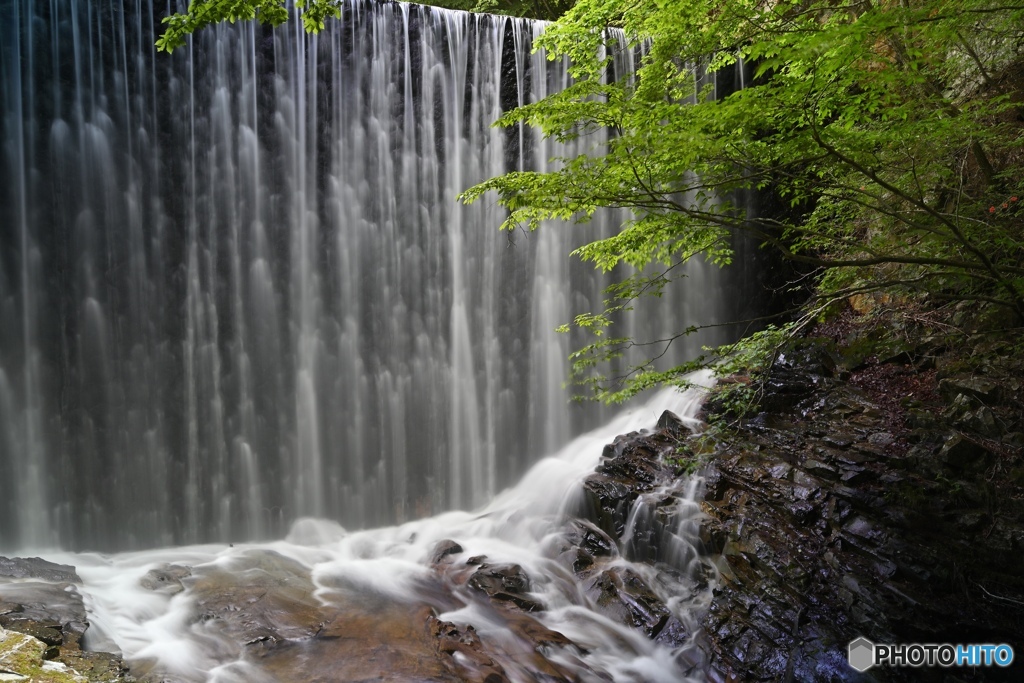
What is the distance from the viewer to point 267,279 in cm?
1058

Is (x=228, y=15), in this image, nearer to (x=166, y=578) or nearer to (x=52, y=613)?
(x=52, y=613)

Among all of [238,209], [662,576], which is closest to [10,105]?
[238,209]

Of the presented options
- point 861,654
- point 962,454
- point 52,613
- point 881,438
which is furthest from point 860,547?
point 52,613

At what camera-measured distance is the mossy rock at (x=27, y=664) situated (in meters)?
3.66

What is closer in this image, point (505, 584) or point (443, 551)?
point (505, 584)

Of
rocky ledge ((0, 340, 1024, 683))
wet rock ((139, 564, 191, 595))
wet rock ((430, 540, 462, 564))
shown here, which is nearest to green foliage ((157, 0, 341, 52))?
rocky ledge ((0, 340, 1024, 683))

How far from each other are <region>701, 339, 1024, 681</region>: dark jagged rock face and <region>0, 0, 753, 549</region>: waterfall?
5203 millimetres

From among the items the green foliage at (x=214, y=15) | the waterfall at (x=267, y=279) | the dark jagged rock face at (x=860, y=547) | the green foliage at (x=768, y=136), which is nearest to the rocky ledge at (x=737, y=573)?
the dark jagged rock face at (x=860, y=547)

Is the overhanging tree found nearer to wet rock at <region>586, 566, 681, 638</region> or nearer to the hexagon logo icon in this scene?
wet rock at <region>586, 566, 681, 638</region>

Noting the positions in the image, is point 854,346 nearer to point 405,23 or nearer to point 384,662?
point 384,662

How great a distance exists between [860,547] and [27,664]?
23.7 ft

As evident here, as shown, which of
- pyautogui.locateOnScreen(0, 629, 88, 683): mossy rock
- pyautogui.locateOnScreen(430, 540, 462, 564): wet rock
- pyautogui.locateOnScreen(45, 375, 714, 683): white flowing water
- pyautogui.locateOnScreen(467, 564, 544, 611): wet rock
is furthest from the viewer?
pyautogui.locateOnScreen(430, 540, 462, 564): wet rock

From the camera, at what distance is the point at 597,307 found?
1268 cm

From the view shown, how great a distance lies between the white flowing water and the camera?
6176 mm
